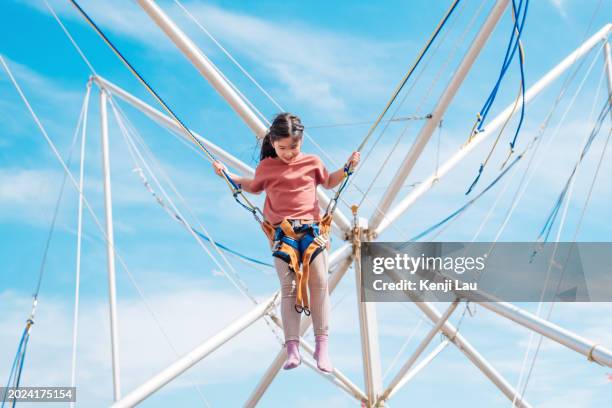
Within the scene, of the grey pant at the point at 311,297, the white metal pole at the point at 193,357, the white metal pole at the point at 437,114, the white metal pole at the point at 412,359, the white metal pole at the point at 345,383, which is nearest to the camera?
the grey pant at the point at 311,297

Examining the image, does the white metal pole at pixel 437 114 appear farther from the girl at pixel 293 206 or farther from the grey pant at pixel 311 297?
the grey pant at pixel 311 297

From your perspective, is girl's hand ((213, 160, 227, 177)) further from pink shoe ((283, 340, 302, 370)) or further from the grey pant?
pink shoe ((283, 340, 302, 370))

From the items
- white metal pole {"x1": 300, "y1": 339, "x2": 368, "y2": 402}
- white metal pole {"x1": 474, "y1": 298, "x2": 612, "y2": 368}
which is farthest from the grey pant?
white metal pole {"x1": 300, "y1": 339, "x2": 368, "y2": 402}

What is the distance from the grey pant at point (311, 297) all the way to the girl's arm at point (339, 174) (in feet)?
1.91

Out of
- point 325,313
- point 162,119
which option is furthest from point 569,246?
point 162,119

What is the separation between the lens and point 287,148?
208 inches

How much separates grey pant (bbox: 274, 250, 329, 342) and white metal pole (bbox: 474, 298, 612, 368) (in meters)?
2.82

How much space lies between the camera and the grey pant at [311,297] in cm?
508

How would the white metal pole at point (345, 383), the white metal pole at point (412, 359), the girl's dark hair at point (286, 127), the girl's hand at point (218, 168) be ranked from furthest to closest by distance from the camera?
the white metal pole at point (345, 383)
the white metal pole at point (412, 359)
the girl's hand at point (218, 168)
the girl's dark hair at point (286, 127)

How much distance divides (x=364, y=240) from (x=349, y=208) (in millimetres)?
766

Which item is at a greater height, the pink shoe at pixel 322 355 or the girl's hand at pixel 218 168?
the girl's hand at pixel 218 168

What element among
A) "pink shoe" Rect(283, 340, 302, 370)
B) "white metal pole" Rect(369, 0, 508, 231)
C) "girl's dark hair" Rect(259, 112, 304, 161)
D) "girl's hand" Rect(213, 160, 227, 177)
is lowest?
"pink shoe" Rect(283, 340, 302, 370)

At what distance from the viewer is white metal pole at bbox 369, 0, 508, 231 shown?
22.6 ft

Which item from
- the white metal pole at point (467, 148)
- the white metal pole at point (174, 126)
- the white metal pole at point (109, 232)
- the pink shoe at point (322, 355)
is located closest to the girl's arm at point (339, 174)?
the pink shoe at point (322, 355)
